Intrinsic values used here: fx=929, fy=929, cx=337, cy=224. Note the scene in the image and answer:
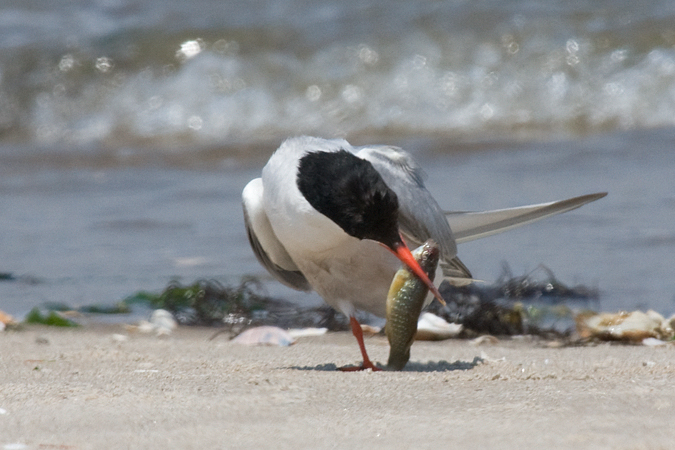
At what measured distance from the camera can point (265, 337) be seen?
14.7ft

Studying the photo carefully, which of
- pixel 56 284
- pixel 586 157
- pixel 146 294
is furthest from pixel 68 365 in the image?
pixel 586 157

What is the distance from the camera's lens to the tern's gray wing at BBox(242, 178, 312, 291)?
3955 mm

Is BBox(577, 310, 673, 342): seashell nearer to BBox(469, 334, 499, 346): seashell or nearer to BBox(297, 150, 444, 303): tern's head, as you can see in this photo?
BBox(469, 334, 499, 346): seashell

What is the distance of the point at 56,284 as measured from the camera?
5.66 metres

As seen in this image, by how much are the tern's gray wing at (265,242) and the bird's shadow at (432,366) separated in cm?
61

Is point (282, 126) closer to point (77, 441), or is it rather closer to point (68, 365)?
point (68, 365)

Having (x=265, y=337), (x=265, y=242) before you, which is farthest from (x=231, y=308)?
(x=265, y=242)

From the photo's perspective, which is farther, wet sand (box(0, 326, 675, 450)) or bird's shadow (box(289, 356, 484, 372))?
bird's shadow (box(289, 356, 484, 372))

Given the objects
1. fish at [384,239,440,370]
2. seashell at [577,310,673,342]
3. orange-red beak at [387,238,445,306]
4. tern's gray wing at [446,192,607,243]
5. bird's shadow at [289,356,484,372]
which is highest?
tern's gray wing at [446,192,607,243]

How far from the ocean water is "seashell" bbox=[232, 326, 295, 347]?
3.26ft

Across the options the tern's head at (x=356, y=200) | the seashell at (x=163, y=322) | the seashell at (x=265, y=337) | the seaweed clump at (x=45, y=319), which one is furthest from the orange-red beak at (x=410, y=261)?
the seaweed clump at (x=45, y=319)

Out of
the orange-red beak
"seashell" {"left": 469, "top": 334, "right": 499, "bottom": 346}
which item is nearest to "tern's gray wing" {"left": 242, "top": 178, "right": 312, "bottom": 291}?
the orange-red beak

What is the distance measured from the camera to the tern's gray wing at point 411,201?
387cm

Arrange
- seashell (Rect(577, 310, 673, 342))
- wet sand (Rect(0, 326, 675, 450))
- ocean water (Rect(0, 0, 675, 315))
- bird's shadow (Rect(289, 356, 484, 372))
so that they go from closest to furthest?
wet sand (Rect(0, 326, 675, 450))
bird's shadow (Rect(289, 356, 484, 372))
seashell (Rect(577, 310, 673, 342))
ocean water (Rect(0, 0, 675, 315))
